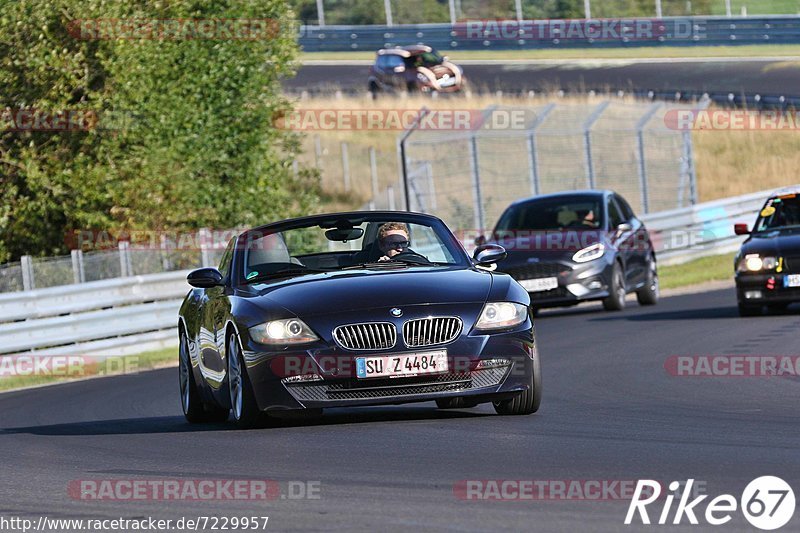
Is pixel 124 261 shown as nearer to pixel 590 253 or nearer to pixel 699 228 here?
pixel 590 253

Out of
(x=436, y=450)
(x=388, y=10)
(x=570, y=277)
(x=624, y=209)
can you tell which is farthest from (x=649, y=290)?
(x=388, y=10)

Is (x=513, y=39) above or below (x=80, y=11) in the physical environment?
below

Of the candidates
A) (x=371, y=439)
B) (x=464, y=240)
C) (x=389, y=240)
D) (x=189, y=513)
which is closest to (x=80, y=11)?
(x=464, y=240)

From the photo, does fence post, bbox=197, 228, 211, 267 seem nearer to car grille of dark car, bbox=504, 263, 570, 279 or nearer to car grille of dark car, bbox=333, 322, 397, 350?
car grille of dark car, bbox=504, 263, 570, 279

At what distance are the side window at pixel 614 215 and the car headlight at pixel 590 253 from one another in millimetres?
728

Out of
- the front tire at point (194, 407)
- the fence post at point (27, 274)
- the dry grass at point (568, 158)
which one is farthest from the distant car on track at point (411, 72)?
the front tire at point (194, 407)

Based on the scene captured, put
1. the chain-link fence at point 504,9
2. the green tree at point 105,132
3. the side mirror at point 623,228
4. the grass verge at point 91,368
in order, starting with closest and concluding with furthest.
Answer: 1. the grass verge at point 91,368
2. the side mirror at point 623,228
3. the green tree at point 105,132
4. the chain-link fence at point 504,9

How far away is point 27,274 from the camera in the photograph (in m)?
22.4

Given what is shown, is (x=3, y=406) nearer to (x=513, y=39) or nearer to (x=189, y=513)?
(x=189, y=513)

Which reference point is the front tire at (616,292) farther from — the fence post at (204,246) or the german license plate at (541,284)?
the fence post at (204,246)

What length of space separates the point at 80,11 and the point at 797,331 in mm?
14142

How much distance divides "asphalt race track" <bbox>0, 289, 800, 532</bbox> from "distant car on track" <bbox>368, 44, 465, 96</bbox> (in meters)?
43.4

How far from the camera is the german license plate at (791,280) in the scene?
61.3 feet

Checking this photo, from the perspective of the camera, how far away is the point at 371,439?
31.8ft
